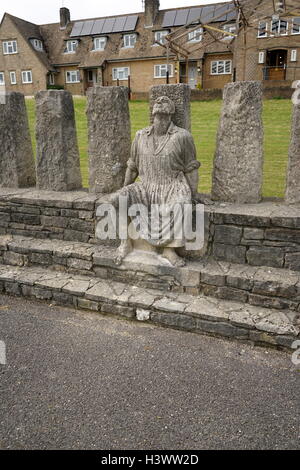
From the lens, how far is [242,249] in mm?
3945

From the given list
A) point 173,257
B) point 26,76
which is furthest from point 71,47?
point 173,257

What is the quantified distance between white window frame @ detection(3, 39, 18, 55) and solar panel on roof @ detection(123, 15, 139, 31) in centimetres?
915

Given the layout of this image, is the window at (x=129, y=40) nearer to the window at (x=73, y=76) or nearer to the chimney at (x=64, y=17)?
the window at (x=73, y=76)

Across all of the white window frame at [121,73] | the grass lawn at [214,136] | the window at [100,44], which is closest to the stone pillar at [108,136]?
the grass lawn at [214,136]

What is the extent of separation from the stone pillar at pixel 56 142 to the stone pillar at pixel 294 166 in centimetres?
285

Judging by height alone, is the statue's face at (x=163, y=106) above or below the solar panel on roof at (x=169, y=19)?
below

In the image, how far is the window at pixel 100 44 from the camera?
28031 mm

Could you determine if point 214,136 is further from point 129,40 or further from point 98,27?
point 98,27

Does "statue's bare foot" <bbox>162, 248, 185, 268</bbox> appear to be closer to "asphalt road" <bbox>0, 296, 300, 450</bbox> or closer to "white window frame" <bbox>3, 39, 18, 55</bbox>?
"asphalt road" <bbox>0, 296, 300, 450</bbox>

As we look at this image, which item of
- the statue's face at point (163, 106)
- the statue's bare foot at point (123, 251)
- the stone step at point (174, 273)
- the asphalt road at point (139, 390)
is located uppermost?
the statue's face at point (163, 106)

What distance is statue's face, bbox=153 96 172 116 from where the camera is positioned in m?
3.88

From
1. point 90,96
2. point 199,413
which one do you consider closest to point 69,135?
point 90,96

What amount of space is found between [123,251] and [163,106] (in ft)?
5.49

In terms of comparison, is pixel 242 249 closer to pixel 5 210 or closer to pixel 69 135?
pixel 69 135
